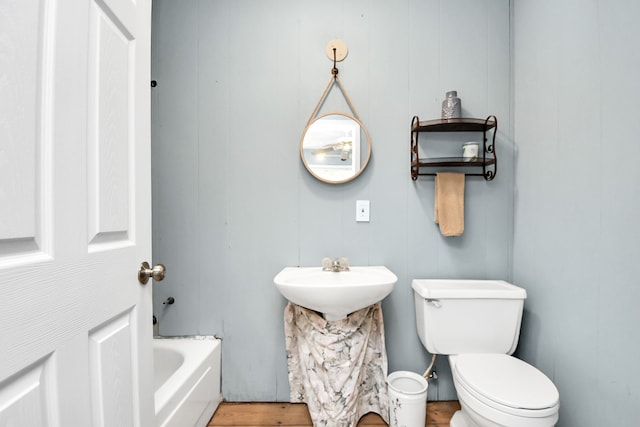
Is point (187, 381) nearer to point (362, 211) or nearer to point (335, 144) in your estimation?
point (362, 211)

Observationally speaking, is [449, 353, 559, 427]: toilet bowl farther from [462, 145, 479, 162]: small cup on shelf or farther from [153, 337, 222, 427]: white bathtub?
[153, 337, 222, 427]: white bathtub

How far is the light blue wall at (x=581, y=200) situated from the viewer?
97 centimetres

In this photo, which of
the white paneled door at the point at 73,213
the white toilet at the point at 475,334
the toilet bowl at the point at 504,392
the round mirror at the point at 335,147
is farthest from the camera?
the round mirror at the point at 335,147

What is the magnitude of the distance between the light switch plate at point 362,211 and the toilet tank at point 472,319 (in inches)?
18.1

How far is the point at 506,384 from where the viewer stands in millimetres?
1044

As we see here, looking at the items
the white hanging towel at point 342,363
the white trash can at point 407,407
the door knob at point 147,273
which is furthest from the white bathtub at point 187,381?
the white trash can at point 407,407

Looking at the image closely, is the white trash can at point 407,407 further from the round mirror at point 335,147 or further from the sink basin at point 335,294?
the round mirror at point 335,147

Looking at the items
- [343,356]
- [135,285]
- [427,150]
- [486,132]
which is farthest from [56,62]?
[486,132]

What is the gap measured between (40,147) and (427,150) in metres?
1.55

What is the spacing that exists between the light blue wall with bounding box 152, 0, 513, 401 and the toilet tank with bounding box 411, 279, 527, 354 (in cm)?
21

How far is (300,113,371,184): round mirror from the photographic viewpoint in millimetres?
1537

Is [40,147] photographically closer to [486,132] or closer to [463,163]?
[463,163]

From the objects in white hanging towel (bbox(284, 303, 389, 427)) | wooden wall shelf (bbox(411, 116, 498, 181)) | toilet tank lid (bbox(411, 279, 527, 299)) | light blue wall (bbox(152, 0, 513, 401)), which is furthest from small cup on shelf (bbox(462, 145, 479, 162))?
white hanging towel (bbox(284, 303, 389, 427))

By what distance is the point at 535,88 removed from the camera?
139 centimetres
